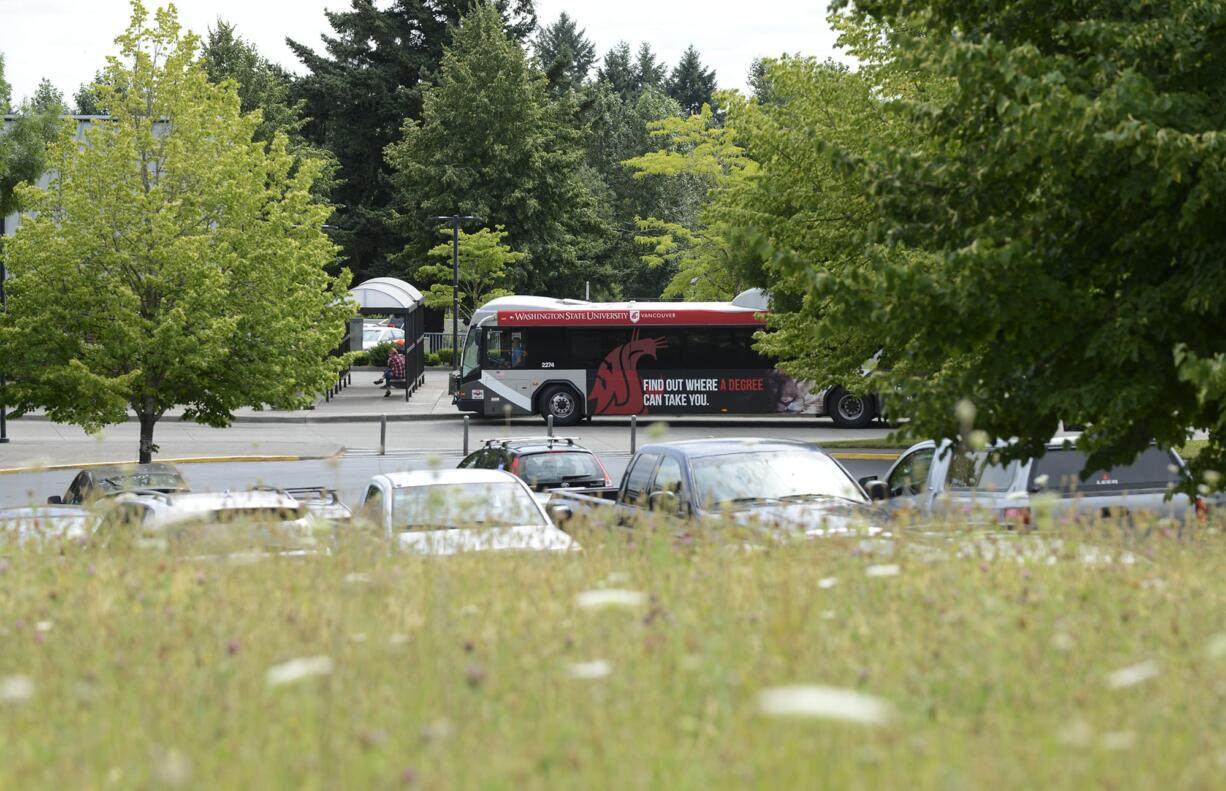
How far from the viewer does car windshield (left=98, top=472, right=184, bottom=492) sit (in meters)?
16.0

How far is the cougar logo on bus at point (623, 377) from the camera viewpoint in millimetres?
37562

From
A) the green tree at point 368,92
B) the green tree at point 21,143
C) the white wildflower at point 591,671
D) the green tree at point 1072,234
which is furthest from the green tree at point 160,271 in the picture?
the green tree at point 368,92

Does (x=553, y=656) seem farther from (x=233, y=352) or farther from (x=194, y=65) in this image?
(x=194, y=65)

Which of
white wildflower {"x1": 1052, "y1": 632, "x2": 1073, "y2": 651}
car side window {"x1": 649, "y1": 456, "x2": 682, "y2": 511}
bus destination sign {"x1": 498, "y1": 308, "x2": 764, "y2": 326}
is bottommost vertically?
car side window {"x1": 649, "y1": 456, "x2": 682, "y2": 511}

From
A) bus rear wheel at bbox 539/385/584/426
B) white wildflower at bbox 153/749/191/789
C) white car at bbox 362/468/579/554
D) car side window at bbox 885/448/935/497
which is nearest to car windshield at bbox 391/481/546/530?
white car at bbox 362/468/579/554

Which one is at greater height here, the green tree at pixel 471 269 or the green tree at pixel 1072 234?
the green tree at pixel 471 269

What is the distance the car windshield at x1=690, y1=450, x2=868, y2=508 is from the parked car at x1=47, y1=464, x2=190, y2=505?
20.4 feet

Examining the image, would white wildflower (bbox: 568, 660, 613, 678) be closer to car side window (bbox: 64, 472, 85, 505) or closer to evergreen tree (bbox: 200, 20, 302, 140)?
car side window (bbox: 64, 472, 85, 505)

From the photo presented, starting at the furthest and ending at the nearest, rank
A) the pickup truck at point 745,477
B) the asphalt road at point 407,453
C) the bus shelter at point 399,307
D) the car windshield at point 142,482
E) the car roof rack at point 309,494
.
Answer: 1. the bus shelter at point 399,307
2. the asphalt road at point 407,453
3. the car windshield at point 142,482
4. the pickup truck at point 745,477
5. the car roof rack at point 309,494

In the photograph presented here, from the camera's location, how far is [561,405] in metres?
38.1

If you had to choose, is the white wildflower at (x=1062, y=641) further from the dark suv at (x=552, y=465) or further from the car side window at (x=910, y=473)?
the dark suv at (x=552, y=465)

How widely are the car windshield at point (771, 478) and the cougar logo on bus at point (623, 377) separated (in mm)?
25235

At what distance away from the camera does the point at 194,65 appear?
26.3 metres

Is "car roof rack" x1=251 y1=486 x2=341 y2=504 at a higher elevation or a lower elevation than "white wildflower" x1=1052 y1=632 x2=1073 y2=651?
lower
